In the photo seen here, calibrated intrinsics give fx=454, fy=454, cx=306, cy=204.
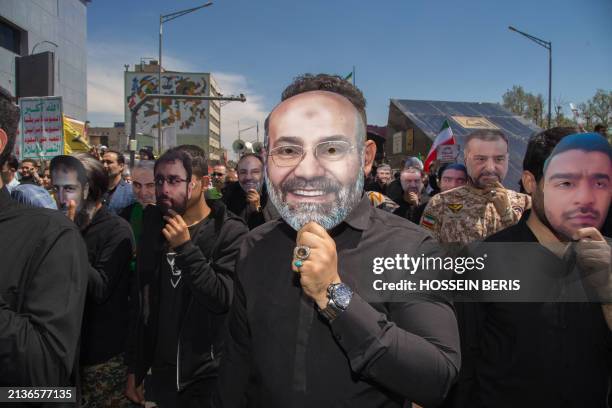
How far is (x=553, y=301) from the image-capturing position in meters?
1.81

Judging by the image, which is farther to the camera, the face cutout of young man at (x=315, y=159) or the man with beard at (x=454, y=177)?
the man with beard at (x=454, y=177)

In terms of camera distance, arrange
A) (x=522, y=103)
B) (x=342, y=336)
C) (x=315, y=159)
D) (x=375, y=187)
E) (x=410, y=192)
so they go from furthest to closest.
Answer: (x=522, y=103), (x=375, y=187), (x=410, y=192), (x=315, y=159), (x=342, y=336)

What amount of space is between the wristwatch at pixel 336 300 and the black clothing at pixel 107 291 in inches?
78.7

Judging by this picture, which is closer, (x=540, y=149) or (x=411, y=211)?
(x=540, y=149)

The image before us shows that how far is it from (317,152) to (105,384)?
7.90 ft

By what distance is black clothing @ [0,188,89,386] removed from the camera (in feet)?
4.65

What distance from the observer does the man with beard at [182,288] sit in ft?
8.50

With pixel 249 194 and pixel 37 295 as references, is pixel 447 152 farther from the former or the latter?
pixel 37 295

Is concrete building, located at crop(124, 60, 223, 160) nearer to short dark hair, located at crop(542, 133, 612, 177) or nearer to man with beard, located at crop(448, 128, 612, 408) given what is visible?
man with beard, located at crop(448, 128, 612, 408)

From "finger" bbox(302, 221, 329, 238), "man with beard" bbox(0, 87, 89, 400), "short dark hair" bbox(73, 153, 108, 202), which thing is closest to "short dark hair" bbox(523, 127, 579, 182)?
"finger" bbox(302, 221, 329, 238)

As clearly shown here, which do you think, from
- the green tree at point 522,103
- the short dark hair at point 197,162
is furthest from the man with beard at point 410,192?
the green tree at point 522,103

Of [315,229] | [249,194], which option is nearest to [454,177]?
[249,194]

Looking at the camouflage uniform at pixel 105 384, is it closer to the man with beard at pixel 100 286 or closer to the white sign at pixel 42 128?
the man with beard at pixel 100 286

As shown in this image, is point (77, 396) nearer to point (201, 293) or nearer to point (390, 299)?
point (201, 293)
